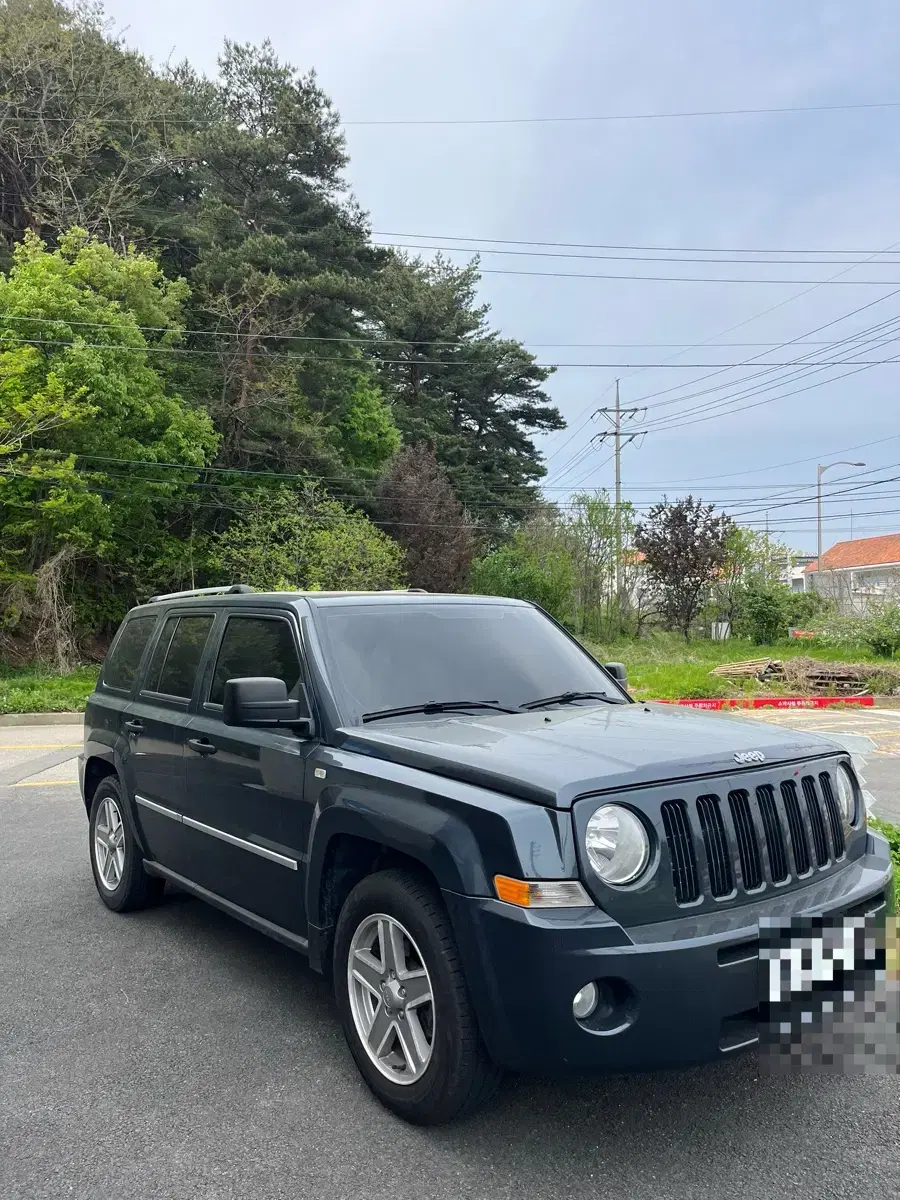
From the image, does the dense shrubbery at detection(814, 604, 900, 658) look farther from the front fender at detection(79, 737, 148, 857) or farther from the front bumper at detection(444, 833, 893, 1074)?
the front bumper at detection(444, 833, 893, 1074)

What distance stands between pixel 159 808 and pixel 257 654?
3.86 feet

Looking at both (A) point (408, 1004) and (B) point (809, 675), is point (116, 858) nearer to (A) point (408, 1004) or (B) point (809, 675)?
(A) point (408, 1004)

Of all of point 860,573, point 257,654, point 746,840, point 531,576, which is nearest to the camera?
point 746,840

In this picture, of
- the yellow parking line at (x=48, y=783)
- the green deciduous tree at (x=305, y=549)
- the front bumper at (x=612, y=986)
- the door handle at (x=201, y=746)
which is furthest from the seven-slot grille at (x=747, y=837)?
the green deciduous tree at (x=305, y=549)

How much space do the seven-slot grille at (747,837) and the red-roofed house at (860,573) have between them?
26788mm

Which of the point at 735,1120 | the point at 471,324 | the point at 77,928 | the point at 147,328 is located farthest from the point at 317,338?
the point at 735,1120

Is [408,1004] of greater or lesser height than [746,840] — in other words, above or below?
below

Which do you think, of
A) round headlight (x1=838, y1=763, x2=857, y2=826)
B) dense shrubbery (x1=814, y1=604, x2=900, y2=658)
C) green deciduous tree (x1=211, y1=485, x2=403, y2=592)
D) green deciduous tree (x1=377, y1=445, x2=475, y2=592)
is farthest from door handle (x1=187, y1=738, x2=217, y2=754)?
green deciduous tree (x1=377, y1=445, x2=475, y2=592)

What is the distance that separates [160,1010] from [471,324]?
46.3 meters

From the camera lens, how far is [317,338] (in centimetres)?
3450

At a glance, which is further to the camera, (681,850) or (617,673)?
(617,673)

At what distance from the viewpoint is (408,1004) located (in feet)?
9.95

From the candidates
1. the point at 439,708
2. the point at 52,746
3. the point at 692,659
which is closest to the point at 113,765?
the point at 439,708

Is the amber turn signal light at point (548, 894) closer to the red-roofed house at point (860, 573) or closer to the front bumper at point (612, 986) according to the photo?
the front bumper at point (612, 986)
